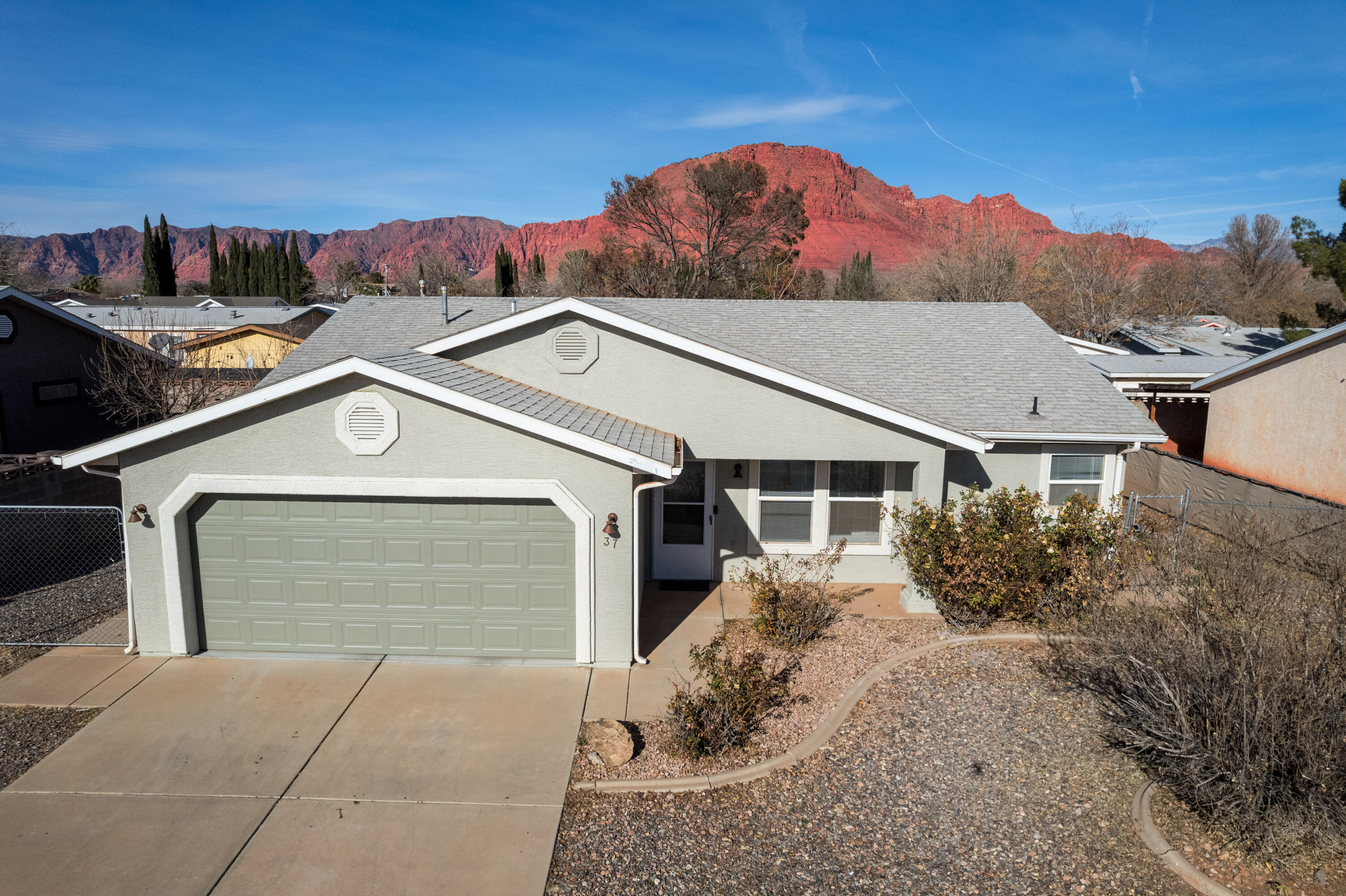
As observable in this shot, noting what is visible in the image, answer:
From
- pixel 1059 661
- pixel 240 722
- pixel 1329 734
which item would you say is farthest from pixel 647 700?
pixel 1329 734

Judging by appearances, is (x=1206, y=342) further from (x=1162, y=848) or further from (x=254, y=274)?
(x=254, y=274)

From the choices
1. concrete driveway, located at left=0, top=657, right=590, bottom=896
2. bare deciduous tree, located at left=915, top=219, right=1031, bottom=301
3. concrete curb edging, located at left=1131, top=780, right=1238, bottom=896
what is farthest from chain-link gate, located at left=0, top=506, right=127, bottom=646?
bare deciduous tree, located at left=915, top=219, right=1031, bottom=301

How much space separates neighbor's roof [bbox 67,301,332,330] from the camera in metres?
35.9

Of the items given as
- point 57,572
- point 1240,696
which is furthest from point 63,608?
point 1240,696

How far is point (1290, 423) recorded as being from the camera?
54.9 ft

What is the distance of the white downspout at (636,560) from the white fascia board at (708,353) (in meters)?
2.18

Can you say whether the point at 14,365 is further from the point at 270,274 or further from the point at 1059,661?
the point at 270,274

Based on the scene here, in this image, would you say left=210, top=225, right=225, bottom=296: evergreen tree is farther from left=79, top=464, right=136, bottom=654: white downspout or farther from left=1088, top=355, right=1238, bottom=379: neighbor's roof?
left=1088, top=355, right=1238, bottom=379: neighbor's roof

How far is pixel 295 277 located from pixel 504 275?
865 inches

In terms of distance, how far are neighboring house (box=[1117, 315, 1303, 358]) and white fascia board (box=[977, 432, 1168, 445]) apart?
1635cm

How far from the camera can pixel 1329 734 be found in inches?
230

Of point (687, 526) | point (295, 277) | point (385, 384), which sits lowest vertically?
point (687, 526)

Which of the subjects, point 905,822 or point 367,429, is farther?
point 367,429

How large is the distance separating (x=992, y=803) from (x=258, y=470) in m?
8.43
